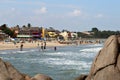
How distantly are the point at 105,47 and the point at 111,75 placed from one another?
765 mm

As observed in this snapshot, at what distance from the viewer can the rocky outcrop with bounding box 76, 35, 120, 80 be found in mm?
9109

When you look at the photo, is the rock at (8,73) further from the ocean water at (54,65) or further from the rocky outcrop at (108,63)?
the ocean water at (54,65)

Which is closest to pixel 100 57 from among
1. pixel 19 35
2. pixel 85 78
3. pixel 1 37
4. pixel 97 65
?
pixel 97 65

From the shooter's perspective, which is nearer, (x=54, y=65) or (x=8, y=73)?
(x=8, y=73)

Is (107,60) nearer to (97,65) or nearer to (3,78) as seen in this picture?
(97,65)

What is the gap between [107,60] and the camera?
9227 millimetres

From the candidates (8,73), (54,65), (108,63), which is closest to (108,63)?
(108,63)

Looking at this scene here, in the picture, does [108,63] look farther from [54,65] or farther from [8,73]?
[54,65]

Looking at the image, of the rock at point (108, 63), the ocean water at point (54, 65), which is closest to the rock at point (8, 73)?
the rock at point (108, 63)

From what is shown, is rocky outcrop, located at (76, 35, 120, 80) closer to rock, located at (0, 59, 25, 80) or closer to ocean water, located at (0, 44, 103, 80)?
rock, located at (0, 59, 25, 80)

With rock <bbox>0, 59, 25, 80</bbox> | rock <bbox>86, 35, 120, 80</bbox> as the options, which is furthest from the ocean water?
rock <bbox>86, 35, 120, 80</bbox>

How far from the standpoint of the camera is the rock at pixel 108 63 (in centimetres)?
911

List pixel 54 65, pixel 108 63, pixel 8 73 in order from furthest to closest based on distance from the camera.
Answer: pixel 54 65 < pixel 8 73 < pixel 108 63

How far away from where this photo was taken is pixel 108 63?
921 centimetres
